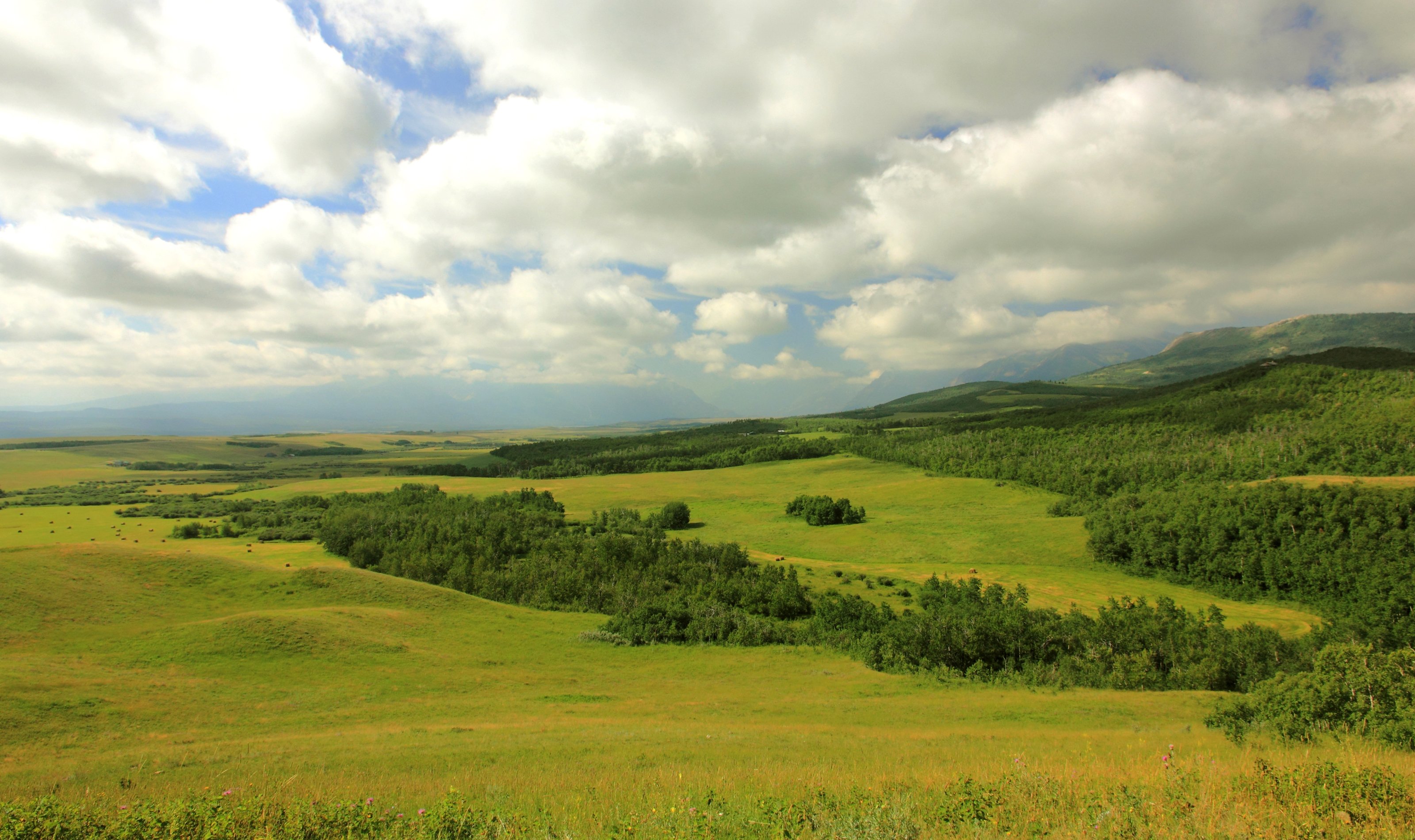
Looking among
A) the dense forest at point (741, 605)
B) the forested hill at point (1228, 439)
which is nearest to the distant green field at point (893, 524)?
the dense forest at point (741, 605)

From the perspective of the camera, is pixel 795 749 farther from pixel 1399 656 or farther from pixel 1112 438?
pixel 1112 438

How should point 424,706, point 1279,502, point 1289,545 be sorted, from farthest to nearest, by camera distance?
point 1279,502 < point 1289,545 < point 424,706

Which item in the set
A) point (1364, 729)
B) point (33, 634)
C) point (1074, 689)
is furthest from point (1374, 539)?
point (33, 634)

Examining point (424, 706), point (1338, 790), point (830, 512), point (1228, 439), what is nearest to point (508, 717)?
point (424, 706)

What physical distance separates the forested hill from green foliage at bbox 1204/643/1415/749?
336 ft

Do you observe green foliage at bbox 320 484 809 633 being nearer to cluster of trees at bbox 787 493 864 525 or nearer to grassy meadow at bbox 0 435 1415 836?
grassy meadow at bbox 0 435 1415 836

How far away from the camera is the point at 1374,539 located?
79438 millimetres

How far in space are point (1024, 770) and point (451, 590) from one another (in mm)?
64599

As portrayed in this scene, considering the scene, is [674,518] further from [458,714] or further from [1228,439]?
[1228,439]

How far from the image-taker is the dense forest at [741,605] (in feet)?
164

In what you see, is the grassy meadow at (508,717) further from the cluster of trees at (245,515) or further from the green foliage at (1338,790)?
the cluster of trees at (245,515)

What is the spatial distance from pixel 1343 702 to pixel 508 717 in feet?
128

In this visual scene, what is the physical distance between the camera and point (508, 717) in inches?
1265

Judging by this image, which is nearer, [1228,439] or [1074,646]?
[1074,646]
